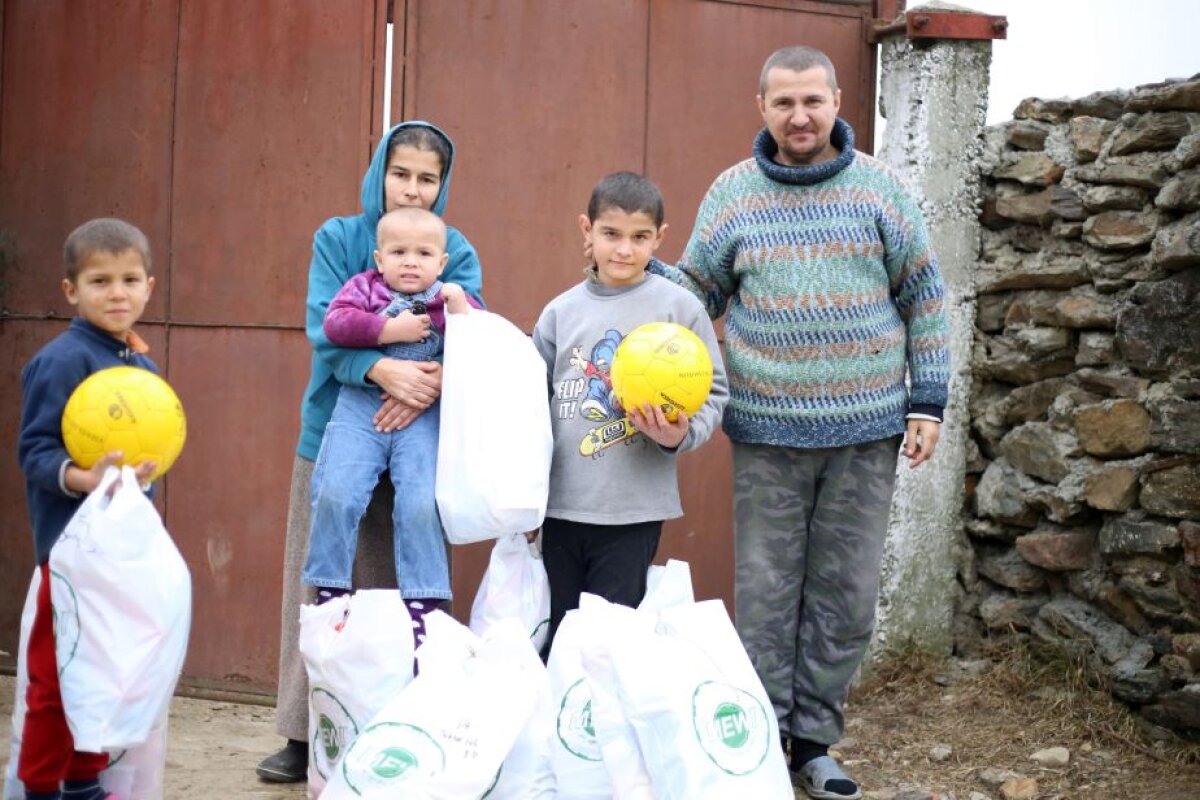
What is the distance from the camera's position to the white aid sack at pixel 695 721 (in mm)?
2814

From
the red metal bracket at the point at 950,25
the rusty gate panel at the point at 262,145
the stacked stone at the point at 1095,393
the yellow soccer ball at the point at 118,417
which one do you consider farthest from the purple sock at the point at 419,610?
the red metal bracket at the point at 950,25

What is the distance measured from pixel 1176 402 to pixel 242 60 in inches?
131

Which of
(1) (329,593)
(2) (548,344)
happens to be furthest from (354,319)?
(1) (329,593)

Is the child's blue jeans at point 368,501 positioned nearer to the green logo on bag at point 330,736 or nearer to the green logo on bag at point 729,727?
the green logo on bag at point 330,736

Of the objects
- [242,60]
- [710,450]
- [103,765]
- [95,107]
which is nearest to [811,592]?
[710,450]

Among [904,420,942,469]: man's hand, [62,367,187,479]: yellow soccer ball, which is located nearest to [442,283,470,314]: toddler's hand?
[62,367,187,479]: yellow soccer ball

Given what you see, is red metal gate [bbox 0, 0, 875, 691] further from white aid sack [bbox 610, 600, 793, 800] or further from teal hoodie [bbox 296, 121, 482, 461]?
white aid sack [bbox 610, 600, 793, 800]

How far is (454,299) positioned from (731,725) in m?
1.21

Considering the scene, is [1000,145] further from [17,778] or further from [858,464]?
[17,778]

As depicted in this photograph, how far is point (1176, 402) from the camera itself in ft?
13.4

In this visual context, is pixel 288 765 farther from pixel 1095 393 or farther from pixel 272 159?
pixel 1095 393

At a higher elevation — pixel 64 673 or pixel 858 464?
pixel 858 464

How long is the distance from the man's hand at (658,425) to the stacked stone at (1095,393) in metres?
1.85

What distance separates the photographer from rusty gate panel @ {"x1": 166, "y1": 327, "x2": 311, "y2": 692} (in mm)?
4574
